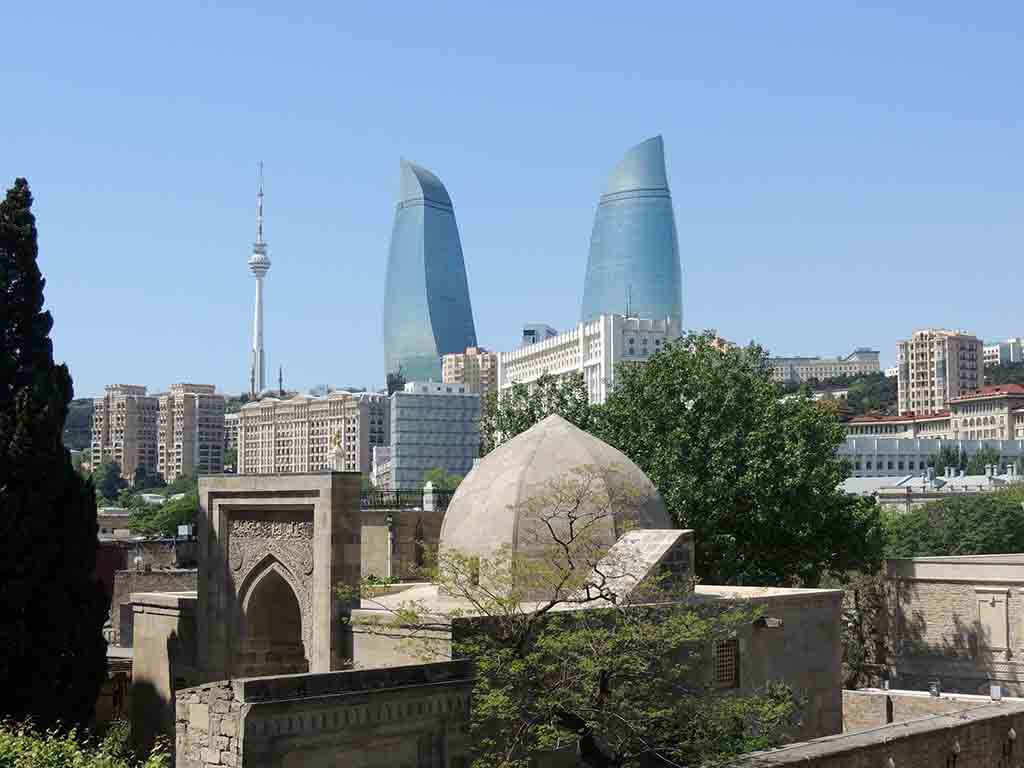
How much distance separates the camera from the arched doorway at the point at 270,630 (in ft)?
72.3

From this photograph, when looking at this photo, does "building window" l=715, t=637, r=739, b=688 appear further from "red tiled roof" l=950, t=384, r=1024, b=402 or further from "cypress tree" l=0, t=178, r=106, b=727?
"red tiled roof" l=950, t=384, r=1024, b=402

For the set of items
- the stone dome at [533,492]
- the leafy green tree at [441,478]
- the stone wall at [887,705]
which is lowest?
the stone wall at [887,705]

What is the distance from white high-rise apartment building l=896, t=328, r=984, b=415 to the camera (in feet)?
631

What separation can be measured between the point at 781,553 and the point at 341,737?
1856cm

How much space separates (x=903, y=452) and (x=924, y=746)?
131757mm

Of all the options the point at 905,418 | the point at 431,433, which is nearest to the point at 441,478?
the point at 431,433

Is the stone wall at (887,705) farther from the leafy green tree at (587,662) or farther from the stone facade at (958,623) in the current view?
the leafy green tree at (587,662)

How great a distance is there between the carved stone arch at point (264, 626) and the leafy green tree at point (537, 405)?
41.7ft

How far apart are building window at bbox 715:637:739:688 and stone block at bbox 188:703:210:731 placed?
27.4 ft

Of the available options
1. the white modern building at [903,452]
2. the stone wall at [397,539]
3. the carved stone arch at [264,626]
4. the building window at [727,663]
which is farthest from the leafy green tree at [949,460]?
the carved stone arch at [264,626]

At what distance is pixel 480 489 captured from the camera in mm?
21438

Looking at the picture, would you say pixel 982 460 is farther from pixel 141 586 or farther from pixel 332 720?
pixel 332 720

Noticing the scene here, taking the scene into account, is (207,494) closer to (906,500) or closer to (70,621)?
(70,621)

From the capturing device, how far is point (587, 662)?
16312 millimetres
